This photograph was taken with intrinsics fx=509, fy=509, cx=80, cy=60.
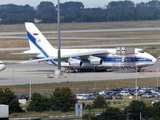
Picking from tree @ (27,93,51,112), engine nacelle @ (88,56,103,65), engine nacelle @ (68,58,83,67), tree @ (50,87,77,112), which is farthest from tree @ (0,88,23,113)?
engine nacelle @ (88,56,103,65)

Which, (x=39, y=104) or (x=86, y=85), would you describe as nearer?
(x=39, y=104)

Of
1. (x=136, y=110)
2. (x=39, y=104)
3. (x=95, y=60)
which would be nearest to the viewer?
(x=136, y=110)

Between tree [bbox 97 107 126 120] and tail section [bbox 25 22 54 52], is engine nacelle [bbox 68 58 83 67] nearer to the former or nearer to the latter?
tail section [bbox 25 22 54 52]

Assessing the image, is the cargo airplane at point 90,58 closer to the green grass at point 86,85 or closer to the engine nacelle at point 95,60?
the engine nacelle at point 95,60

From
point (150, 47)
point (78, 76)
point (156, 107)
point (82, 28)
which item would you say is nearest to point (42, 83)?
point (78, 76)

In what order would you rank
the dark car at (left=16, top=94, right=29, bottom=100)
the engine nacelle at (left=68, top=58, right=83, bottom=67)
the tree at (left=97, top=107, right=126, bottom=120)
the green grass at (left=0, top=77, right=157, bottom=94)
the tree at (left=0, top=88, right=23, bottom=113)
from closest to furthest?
the tree at (left=97, top=107, right=126, bottom=120) → the tree at (left=0, top=88, right=23, bottom=113) → the dark car at (left=16, top=94, right=29, bottom=100) → the green grass at (left=0, top=77, right=157, bottom=94) → the engine nacelle at (left=68, top=58, right=83, bottom=67)

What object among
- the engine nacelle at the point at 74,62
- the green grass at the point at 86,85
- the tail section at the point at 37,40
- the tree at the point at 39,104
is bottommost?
the green grass at the point at 86,85

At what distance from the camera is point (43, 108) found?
149 ft

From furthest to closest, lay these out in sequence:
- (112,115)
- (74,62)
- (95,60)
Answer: (74,62) → (95,60) → (112,115)

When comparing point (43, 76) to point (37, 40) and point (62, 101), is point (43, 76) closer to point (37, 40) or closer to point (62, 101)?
point (37, 40)

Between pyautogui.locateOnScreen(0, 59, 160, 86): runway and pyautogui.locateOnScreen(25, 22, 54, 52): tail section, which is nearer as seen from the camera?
pyautogui.locateOnScreen(0, 59, 160, 86): runway

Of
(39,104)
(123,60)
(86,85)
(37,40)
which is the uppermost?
(37,40)

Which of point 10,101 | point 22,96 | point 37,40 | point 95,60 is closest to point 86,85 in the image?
point 22,96

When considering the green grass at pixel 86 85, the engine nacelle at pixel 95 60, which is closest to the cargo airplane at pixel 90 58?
the engine nacelle at pixel 95 60
